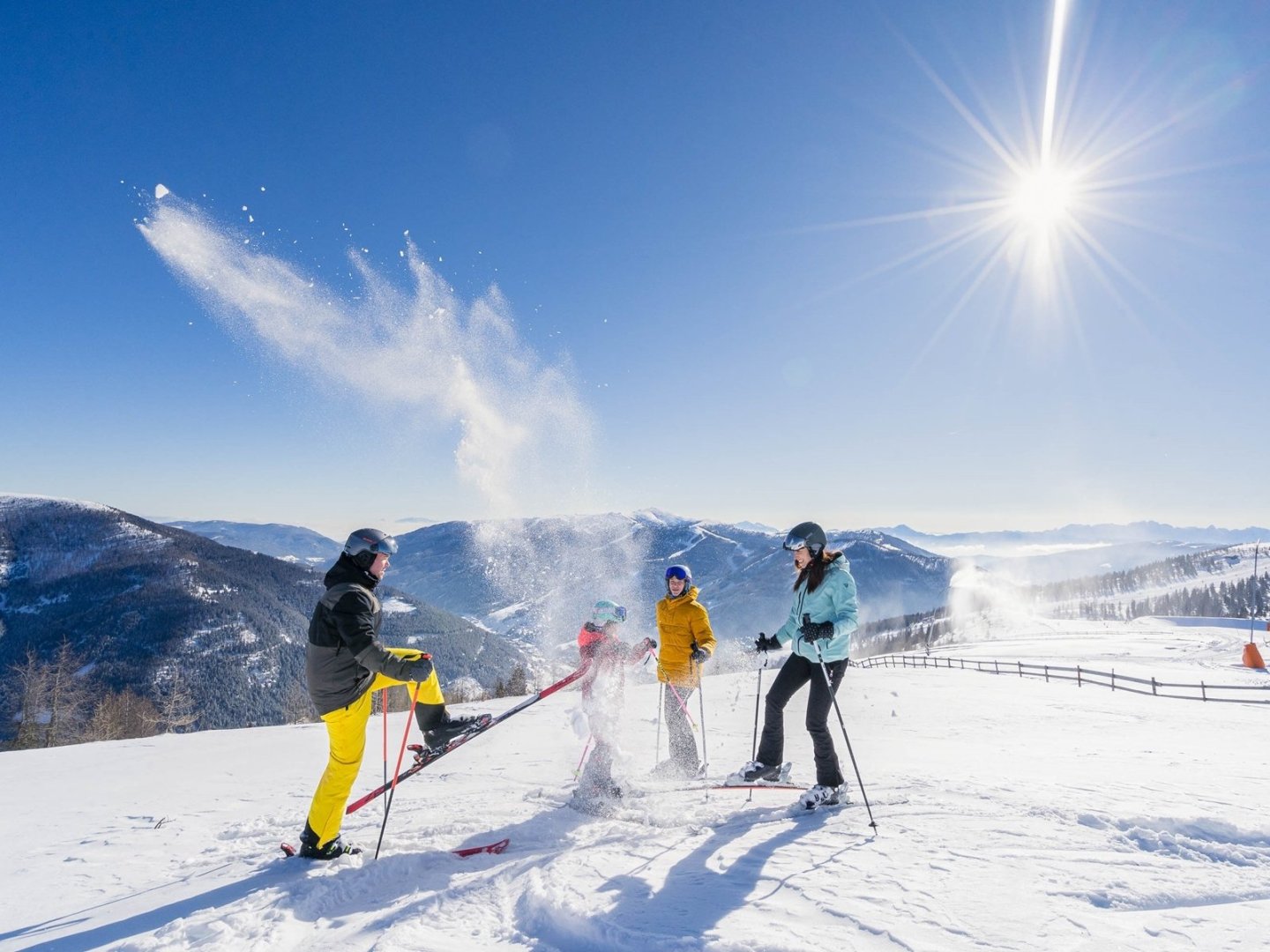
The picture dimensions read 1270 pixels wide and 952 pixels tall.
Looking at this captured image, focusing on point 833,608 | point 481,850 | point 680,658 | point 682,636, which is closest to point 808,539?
point 833,608

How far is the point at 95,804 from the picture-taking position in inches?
260

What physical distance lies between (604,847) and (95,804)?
644 cm

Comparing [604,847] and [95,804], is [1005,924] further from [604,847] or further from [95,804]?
A: [95,804]

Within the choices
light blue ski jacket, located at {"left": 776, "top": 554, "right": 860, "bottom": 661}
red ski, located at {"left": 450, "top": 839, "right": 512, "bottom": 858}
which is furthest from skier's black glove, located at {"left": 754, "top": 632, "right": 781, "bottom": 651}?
red ski, located at {"left": 450, "top": 839, "right": 512, "bottom": 858}

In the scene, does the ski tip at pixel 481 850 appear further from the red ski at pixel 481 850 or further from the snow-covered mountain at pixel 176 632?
the snow-covered mountain at pixel 176 632

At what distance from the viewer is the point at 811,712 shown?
5.46 metres

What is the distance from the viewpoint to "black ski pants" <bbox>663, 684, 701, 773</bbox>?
6.93m

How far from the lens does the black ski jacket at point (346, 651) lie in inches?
177

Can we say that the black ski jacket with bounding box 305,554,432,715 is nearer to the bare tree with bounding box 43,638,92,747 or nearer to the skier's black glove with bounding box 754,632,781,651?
the skier's black glove with bounding box 754,632,781,651

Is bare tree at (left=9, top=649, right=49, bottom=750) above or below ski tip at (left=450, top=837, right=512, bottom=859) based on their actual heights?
below

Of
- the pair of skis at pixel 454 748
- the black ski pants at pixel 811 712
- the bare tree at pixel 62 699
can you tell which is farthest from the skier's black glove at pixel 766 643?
the bare tree at pixel 62 699

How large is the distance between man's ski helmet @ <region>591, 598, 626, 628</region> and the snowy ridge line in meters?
19.9

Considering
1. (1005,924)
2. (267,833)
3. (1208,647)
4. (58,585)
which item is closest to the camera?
(1005,924)

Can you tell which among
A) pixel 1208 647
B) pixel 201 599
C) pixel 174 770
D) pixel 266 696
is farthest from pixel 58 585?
pixel 1208 647
